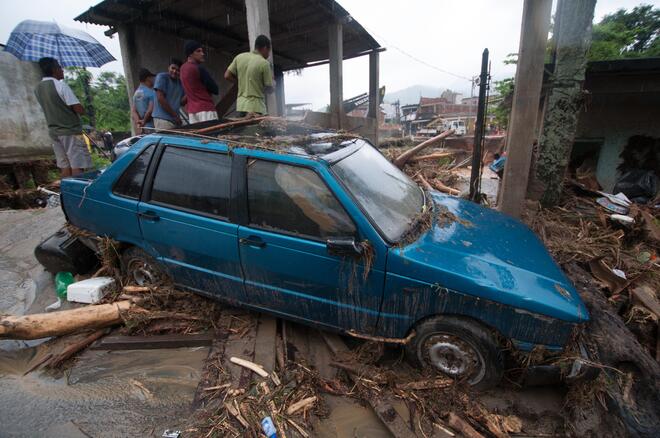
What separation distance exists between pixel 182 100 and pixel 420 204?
14.8ft

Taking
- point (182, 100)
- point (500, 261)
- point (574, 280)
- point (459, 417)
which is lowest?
point (459, 417)

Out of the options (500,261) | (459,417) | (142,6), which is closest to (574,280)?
(500,261)

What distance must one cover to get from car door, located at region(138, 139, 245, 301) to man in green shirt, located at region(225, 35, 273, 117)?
2.18m

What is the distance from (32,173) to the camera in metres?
8.96

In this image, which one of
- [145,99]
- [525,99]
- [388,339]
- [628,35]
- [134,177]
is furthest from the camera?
[628,35]

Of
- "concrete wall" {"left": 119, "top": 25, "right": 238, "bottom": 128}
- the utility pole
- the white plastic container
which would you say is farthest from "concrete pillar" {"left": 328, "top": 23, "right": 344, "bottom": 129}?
the white plastic container

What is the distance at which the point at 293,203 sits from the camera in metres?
2.45

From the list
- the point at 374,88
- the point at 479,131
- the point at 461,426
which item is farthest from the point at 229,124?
the point at 374,88

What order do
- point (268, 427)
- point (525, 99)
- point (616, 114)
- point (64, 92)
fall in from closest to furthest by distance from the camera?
point (268, 427), point (525, 99), point (64, 92), point (616, 114)

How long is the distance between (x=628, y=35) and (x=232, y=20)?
49.8 ft

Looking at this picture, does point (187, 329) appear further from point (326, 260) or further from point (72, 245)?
point (72, 245)

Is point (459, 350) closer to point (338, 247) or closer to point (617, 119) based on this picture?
point (338, 247)

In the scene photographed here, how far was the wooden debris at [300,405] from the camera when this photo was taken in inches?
84.1

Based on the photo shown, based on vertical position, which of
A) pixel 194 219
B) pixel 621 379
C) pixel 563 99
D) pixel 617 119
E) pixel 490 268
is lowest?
pixel 621 379
